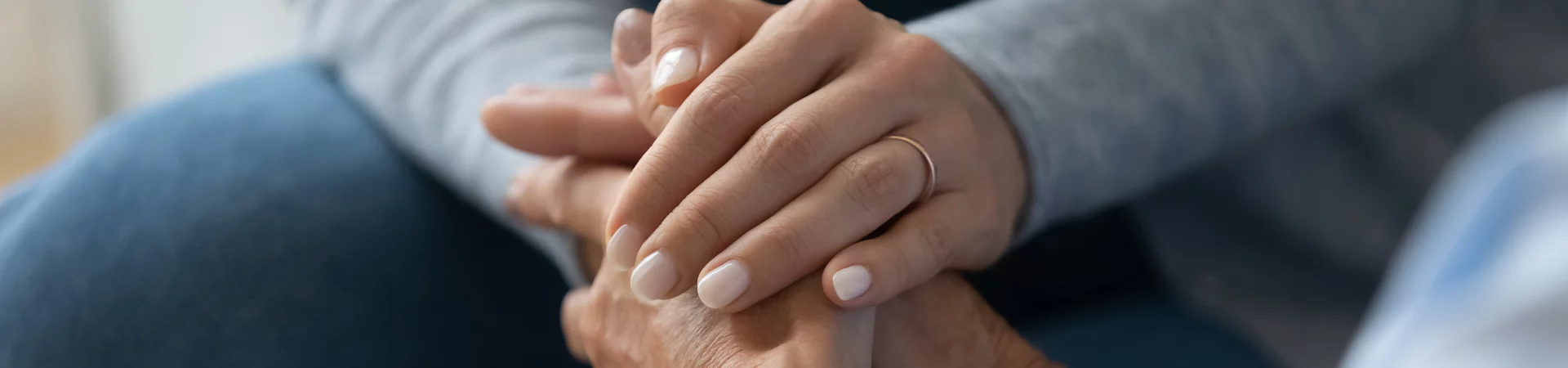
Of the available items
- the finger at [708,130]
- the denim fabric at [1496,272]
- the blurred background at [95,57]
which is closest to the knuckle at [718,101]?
the finger at [708,130]

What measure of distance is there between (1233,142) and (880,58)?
0.27 m

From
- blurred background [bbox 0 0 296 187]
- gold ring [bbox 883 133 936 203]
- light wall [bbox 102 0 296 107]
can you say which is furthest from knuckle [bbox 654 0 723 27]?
blurred background [bbox 0 0 296 187]

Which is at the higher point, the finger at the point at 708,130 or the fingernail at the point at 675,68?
the fingernail at the point at 675,68

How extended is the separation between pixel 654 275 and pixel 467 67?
0.31 meters

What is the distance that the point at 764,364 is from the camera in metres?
0.44

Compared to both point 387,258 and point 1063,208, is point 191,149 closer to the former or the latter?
point 387,258

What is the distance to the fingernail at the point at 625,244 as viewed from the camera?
18.6 inches

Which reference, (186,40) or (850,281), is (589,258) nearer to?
(850,281)

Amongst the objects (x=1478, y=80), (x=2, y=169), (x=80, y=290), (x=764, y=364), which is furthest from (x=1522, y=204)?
(x=2, y=169)

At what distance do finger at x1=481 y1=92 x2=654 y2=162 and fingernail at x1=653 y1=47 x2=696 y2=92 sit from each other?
0.06 metres

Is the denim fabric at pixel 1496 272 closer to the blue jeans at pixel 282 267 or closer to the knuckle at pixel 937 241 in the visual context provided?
the knuckle at pixel 937 241

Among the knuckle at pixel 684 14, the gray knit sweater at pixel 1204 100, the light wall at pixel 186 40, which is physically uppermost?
the light wall at pixel 186 40

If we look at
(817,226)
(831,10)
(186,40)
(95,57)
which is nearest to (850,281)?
(817,226)

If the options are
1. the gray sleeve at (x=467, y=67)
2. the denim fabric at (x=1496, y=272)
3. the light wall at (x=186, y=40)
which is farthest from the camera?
the light wall at (x=186, y=40)
